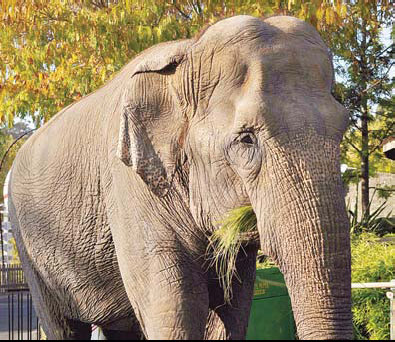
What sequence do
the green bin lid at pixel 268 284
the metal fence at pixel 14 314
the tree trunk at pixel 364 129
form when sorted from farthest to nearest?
the tree trunk at pixel 364 129 → the metal fence at pixel 14 314 → the green bin lid at pixel 268 284

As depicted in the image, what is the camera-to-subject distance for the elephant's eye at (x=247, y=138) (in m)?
3.42

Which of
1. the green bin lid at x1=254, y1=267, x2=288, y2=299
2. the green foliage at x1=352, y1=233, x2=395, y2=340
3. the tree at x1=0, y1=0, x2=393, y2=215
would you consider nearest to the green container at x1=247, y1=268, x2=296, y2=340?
the green bin lid at x1=254, y1=267, x2=288, y2=299

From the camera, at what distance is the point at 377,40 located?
54.7ft

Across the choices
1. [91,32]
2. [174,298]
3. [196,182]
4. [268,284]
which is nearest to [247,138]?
[196,182]

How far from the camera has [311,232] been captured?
319cm

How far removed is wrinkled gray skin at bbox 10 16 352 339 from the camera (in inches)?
128

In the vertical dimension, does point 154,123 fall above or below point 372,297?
above

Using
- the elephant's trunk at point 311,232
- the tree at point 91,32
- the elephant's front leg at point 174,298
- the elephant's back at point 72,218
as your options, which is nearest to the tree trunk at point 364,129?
the tree at point 91,32

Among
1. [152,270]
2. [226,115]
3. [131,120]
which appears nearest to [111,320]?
[152,270]

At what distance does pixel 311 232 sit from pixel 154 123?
3.50 feet

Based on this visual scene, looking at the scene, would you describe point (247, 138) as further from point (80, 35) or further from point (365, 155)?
point (365, 155)

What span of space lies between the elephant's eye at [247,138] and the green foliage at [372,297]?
457cm

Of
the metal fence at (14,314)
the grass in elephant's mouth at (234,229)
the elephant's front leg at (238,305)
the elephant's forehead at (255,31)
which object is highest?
the elephant's forehead at (255,31)

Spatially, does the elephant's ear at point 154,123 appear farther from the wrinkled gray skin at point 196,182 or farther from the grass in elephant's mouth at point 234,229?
the grass in elephant's mouth at point 234,229
